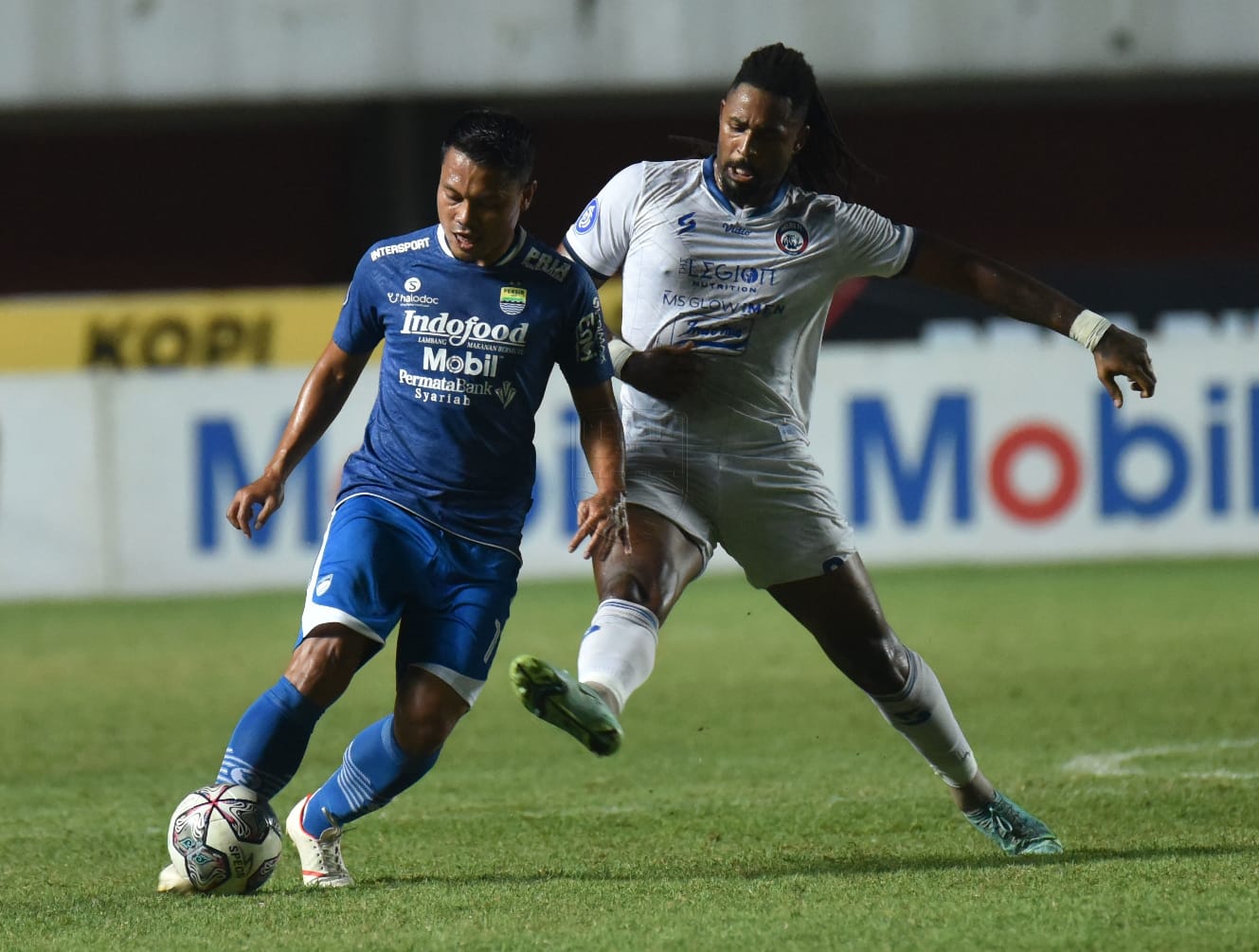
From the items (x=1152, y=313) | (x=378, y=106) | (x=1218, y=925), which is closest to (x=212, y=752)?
(x=1218, y=925)

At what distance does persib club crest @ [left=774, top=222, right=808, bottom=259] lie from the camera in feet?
16.9

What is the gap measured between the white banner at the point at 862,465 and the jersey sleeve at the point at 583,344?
7130mm

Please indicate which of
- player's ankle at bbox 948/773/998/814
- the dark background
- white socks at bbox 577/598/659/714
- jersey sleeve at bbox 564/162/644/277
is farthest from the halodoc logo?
the dark background

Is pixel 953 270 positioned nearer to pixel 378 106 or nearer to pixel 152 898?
pixel 152 898

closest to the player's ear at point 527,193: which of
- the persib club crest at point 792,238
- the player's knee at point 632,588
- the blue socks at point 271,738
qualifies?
the persib club crest at point 792,238

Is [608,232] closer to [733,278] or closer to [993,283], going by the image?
[733,278]

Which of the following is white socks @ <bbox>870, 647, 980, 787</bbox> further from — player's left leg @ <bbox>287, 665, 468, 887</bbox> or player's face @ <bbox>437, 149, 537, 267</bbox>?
player's face @ <bbox>437, 149, 537, 267</bbox>

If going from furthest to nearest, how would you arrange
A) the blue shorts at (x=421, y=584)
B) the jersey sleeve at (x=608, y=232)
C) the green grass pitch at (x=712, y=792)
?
the jersey sleeve at (x=608, y=232) < the blue shorts at (x=421, y=584) < the green grass pitch at (x=712, y=792)

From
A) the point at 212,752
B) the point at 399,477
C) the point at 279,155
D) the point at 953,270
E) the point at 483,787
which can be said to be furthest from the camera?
the point at 279,155

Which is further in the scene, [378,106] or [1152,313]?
[378,106]

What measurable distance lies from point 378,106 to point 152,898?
43.9 ft

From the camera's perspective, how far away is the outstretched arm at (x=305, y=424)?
478cm

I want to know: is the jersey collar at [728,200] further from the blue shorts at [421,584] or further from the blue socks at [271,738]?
the blue socks at [271,738]

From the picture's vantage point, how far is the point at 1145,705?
7.90 m
